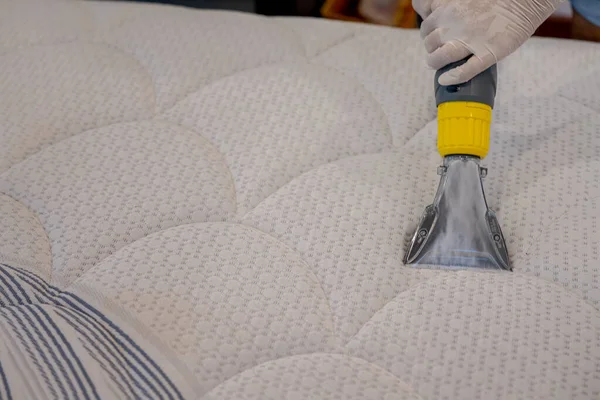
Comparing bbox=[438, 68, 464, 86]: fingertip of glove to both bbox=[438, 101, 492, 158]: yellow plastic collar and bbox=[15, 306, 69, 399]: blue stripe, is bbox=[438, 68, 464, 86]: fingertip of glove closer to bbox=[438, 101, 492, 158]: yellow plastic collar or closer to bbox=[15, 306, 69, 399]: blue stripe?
bbox=[438, 101, 492, 158]: yellow plastic collar

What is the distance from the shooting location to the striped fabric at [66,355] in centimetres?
49

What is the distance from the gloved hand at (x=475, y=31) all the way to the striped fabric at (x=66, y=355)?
40 cm

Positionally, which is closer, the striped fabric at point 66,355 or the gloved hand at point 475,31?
the striped fabric at point 66,355

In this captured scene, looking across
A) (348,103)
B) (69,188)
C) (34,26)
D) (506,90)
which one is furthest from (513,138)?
(34,26)

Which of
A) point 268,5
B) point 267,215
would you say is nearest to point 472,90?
point 267,215

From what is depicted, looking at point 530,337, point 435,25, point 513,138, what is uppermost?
point 435,25

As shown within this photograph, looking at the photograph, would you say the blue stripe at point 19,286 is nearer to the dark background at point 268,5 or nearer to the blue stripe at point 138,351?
the blue stripe at point 138,351

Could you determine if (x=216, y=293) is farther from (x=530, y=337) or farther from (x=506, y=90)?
(x=506, y=90)

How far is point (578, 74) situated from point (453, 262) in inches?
14.4

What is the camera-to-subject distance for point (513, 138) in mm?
725

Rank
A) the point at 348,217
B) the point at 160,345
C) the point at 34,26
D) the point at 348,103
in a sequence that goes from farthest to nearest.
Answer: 1. the point at 34,26
2. the point at 348,103
3. the point at 348,217
4. the point at 160,345

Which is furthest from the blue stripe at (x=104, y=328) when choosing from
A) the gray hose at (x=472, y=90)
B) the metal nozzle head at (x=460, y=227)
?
the gray hose at (x=472, y=90)

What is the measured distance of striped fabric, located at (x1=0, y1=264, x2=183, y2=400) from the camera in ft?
1.62

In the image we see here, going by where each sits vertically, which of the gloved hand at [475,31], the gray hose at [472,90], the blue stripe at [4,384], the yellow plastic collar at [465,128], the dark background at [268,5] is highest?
the dark background at [268,5]
